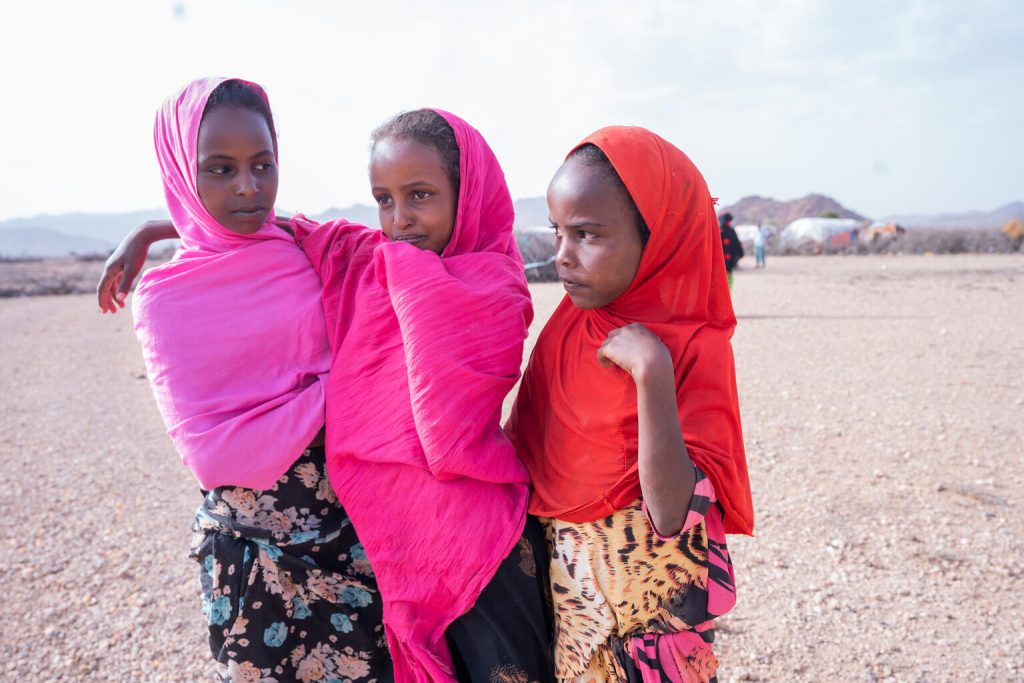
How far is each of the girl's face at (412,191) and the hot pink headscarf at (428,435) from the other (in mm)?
79

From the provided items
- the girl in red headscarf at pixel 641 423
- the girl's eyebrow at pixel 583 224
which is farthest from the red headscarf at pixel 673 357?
the girl's eyebrow at pixel 583 224

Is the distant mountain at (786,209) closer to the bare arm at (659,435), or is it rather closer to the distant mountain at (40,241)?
the bare arm at (659,435)

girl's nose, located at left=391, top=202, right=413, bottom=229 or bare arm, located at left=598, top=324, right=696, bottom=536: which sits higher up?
girl's nose, located at left=391, top=202, right=413, bottom=229

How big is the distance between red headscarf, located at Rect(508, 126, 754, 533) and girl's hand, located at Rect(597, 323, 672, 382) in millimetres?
78

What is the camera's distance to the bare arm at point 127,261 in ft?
7.27

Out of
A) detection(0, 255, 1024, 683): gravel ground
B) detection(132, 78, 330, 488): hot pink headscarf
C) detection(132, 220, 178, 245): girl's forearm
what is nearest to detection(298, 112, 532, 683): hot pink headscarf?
detection(132, 78, 330, 488): hot pink headscarf

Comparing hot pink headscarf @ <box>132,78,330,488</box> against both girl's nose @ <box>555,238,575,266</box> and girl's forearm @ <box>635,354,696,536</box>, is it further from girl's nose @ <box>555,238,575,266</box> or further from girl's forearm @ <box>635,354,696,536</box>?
girl's forearm @ <box>635,354,696,536</box>

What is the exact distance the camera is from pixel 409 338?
1.68 m

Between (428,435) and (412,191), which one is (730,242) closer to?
(412,191)

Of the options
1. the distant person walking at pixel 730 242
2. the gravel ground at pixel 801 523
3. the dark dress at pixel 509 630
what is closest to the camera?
the dark dress at pixel 509 630

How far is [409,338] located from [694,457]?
0.72 m

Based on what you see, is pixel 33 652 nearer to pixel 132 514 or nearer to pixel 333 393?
pixel 132 514

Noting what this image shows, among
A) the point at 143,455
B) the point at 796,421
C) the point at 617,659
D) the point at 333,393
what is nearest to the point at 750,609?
the point at 617,659

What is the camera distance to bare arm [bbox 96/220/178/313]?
87.2 inches
